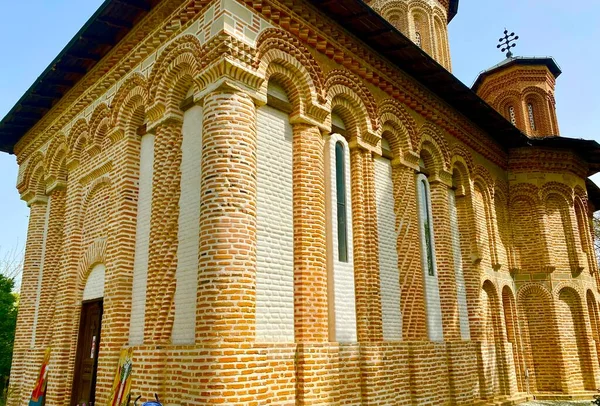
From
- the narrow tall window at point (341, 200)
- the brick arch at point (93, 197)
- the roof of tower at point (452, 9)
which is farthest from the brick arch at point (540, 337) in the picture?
the brick arch at point (93, 197)

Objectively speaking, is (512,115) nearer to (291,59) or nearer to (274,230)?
(291,59)

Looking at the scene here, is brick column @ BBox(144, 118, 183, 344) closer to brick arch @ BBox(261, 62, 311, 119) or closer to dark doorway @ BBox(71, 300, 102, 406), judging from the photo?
brick arch @ BBox(261, 62, 311, 119)

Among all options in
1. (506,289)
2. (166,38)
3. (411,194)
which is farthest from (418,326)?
(166,38)

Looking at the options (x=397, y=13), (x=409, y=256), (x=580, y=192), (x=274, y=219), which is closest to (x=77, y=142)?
(x=274, y=219)

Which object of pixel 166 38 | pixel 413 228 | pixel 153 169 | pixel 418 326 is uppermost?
pixel 166 38

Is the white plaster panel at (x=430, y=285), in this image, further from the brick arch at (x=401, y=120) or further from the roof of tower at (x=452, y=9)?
the roof of tower at (x=452, y=9)

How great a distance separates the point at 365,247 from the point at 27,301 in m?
8.12

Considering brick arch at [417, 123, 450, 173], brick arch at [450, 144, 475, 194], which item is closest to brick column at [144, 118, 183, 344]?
brick arch at [417, 123, 450, 173]

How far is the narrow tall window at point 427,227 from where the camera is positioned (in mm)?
9656

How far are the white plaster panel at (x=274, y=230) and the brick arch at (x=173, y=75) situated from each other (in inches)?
53.7

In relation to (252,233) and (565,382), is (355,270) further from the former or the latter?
(565,382)

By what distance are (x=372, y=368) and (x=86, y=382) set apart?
16.5 feet

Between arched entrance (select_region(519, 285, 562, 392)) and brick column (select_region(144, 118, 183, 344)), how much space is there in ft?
33.5

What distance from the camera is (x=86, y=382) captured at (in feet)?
27.2
